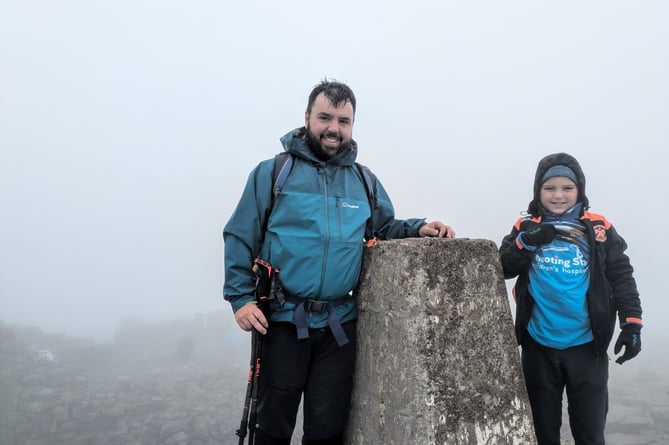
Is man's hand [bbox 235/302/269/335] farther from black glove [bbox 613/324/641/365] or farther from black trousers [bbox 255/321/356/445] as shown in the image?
black glove [bbox 613/324/641/365]

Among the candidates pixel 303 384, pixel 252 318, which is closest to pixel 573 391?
pixel 303 384

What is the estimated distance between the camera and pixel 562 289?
146 inches

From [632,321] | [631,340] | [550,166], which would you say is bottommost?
[631,340]

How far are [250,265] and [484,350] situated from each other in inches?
66.0

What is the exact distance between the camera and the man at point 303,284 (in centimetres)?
295

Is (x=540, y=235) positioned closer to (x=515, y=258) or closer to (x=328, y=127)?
(x=515, y=258)

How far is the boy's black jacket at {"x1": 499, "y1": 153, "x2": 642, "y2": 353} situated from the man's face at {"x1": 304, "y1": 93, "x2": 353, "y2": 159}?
1.86 m

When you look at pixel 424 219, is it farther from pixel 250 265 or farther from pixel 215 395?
pixel 215 395

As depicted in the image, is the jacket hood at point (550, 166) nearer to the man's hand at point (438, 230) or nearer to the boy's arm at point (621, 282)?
the boy's arm at point (621, 282)

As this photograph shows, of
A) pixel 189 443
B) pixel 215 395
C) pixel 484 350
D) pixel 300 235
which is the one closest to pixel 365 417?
pixel 484 350

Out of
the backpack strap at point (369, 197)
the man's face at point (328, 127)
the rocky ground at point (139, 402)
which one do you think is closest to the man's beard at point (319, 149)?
the man's face at point (328, 127)

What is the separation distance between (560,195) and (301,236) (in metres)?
2.53

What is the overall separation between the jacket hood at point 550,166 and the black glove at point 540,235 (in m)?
0.37

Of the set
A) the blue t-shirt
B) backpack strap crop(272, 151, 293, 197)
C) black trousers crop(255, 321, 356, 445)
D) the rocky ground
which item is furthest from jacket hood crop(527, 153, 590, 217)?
the rocky ground
